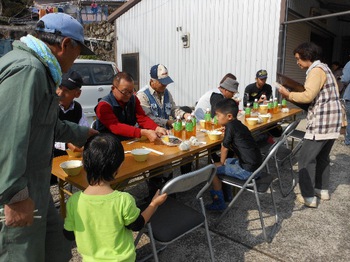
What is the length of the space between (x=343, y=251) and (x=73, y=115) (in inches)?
115

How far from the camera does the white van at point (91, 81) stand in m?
6.73

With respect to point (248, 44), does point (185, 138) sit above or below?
below

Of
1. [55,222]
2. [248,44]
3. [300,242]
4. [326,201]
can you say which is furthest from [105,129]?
[248,44]

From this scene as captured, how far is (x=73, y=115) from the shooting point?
299 centimetres

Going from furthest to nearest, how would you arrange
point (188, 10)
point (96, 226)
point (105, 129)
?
point (188, 10)
point (105, 129)
point (96, 226)

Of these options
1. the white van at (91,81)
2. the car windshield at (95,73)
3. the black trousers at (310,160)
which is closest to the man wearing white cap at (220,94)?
the black trousers at (310,160)

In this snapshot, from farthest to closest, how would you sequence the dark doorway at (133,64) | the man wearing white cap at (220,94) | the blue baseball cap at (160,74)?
the dark doorway at (133,64) < the man wearing white cap at (220,94) < the blue baseball cap at (160,74)

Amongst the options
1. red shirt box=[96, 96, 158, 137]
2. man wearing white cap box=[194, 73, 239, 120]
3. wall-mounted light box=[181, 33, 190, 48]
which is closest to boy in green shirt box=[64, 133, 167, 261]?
red shirt box=[96, 96, 158, 137]

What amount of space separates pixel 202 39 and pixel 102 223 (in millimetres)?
8309

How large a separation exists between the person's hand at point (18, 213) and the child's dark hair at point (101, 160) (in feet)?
1.09

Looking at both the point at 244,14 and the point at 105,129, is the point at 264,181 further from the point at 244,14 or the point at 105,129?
the point at 244,14

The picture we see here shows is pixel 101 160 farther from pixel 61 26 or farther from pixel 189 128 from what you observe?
pixel 189 128

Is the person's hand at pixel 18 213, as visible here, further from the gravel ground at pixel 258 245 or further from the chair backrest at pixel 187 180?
the gravel ground at pixel 258 245

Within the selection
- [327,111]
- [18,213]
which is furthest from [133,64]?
[18,213]
